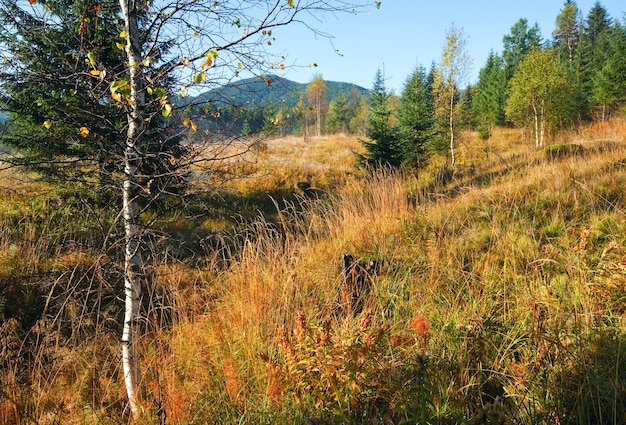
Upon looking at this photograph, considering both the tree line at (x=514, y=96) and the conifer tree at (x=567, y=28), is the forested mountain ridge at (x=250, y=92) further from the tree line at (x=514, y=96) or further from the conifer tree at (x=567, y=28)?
the conifer tree at (x=567, y=28)

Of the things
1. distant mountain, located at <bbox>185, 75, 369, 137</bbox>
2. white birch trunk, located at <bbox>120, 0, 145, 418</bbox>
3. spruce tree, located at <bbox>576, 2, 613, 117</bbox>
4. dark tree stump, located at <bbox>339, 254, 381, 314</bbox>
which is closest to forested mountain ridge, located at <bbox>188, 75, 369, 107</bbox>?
distant mountain, located at <bbox>185, 75, 369, 137</bbox>

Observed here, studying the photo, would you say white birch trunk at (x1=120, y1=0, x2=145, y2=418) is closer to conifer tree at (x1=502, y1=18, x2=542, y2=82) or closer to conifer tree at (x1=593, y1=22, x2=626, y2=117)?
conifer tree at (x1=593, y1=22, x2=626, y2=117)

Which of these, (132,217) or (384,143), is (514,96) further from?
(132,217)

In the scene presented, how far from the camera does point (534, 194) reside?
15.6 feet

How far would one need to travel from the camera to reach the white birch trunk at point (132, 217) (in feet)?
6.55

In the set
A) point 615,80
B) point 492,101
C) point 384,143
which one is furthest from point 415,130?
point 492,101

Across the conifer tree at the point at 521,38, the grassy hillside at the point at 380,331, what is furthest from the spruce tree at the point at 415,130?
the conifer tree at the point at 521,38

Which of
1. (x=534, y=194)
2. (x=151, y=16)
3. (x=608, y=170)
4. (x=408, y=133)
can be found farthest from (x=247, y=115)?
(x=408, y=133)

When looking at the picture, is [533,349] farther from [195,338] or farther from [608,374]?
[195,338]

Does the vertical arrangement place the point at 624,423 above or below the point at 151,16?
below

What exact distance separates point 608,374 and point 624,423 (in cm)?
29

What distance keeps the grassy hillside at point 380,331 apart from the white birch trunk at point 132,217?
0.38ft

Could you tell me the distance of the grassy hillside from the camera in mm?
1671

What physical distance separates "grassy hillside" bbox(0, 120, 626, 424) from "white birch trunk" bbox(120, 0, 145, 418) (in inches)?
4.5
